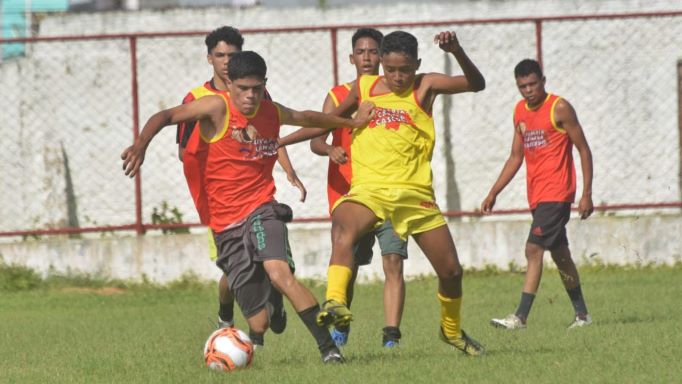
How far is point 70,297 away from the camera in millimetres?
14688

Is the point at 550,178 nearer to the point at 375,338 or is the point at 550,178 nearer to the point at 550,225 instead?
the point at 550,225

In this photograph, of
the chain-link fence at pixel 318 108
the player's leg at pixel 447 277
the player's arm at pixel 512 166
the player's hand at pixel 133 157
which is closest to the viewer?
the player's hand at pixel 133 157

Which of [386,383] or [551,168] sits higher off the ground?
[551,168]

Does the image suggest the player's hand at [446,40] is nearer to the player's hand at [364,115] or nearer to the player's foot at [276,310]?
the player's hand at [364,115]

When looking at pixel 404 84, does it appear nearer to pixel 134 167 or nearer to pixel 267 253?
pixel 267 253

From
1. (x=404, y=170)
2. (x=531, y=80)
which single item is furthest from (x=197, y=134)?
(x=531, y=80)

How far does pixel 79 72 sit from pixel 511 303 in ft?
26.3

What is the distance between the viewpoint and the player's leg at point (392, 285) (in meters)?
→ 9.03

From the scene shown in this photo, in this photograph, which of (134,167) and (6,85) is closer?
(134,167)

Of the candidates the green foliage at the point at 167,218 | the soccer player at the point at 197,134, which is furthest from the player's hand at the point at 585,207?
the green foliage at the point at 167,218

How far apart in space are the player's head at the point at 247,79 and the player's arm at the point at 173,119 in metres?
0.12

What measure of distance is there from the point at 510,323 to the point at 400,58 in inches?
128

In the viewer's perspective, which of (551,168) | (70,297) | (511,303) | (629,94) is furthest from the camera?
(629,94)

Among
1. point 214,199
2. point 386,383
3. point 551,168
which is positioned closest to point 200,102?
point 214,199
